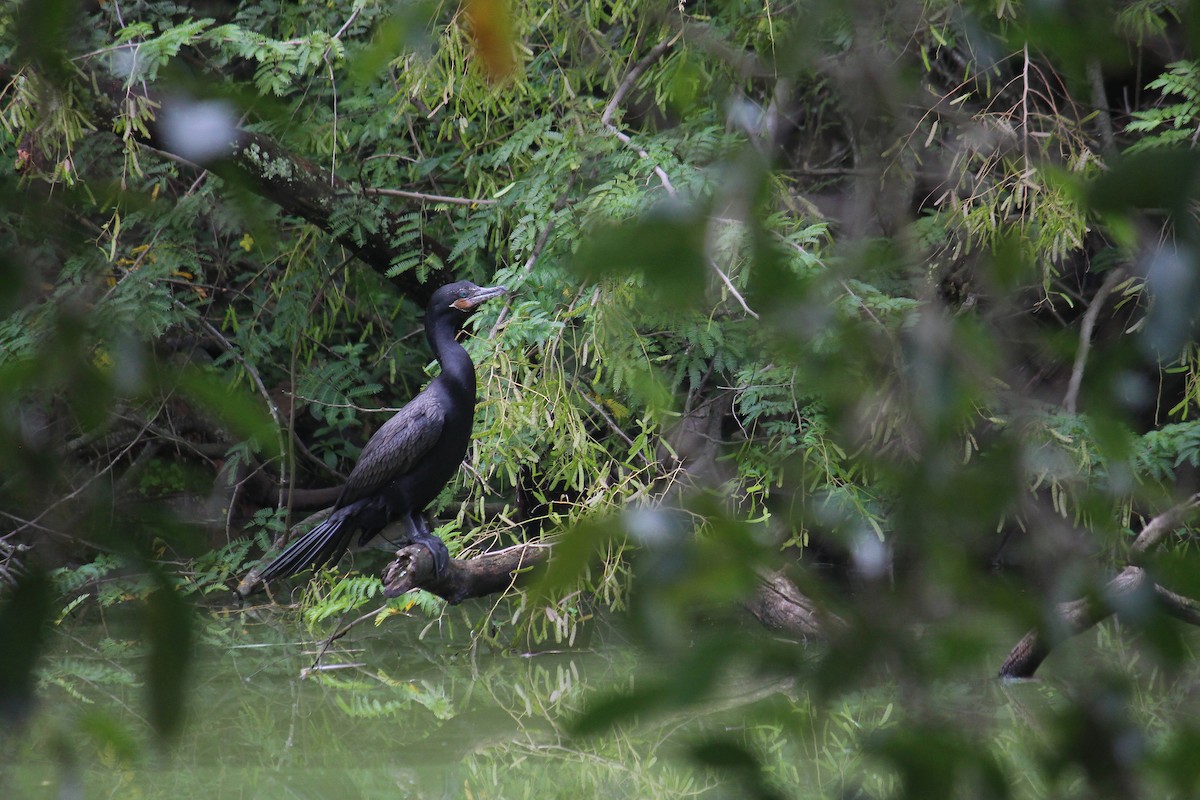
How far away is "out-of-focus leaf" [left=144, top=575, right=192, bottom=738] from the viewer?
0.52 meters

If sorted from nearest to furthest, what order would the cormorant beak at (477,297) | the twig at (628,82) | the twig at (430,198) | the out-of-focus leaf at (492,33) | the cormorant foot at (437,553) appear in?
the out-of-focus leaf at (492,33)
the cormorant foot at (437,553)
the cormorant beak at (477,297)
the twig at (628,82)
the twig at (430,198)

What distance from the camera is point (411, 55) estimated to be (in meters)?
3.65

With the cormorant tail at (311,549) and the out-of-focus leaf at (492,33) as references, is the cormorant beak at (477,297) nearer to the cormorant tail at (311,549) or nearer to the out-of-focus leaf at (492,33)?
the cormorant tail at (311,549)

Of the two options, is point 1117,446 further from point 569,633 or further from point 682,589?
point 569,633

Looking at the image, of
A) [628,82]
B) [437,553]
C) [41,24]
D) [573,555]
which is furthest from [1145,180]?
[628,82]

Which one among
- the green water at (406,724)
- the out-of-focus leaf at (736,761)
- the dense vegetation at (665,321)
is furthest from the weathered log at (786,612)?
the out-of-focus leaf at (736,761)

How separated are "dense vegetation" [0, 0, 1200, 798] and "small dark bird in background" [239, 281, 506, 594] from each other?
11 centimetres

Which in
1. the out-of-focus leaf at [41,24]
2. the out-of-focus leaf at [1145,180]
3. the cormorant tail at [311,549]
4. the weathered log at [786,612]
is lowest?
the weathered log at [786,612]

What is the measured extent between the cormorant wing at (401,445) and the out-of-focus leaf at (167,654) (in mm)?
3312

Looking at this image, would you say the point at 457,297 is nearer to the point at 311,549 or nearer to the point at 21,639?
the point at 311,549

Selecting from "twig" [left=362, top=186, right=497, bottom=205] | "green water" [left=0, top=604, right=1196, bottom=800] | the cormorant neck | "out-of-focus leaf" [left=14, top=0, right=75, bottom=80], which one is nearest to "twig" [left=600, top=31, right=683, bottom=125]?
"twig" [left=362, top=186, right=497, bottom=205]

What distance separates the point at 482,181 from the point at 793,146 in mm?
1771

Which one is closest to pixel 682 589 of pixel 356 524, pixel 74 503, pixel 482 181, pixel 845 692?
pixel 845 692

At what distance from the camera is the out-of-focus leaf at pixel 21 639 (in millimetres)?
506
